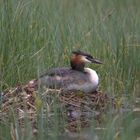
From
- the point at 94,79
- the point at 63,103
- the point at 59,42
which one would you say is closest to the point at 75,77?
the point at 94,79

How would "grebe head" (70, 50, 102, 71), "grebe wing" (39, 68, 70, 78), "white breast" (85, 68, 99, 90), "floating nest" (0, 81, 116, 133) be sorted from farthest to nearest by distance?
1. "grebe head" (70, 50, 102, 71)
2. "white breast" (85, 68, 99, 90)
3. "grebe wing" (39, 68, 70, 78)
4. "floating nest" (0, 81, 116, 133)

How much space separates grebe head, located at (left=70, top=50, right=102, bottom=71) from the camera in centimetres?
946

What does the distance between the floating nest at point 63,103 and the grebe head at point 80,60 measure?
0.51 meters

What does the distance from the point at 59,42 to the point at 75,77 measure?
1418 millimetres

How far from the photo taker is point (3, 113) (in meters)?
7.99

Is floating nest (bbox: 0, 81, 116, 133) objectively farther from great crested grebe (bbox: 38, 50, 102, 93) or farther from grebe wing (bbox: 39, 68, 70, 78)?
grebe wing (bbox: 39, 68, 70, 78)

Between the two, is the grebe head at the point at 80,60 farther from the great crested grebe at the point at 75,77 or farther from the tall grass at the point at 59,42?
the tall grass at the point at 59,42

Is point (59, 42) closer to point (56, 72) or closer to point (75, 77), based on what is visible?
point (75, 77)

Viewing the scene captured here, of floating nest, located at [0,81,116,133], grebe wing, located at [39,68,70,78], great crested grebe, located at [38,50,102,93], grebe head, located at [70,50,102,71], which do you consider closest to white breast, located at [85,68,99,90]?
great crested grebe, located at [38,50,102,93]

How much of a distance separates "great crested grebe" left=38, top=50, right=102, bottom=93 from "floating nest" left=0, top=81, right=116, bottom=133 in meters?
0.14

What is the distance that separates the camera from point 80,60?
31.1 ft

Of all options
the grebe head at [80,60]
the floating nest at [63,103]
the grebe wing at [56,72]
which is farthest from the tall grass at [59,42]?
the grebe head at [80,60]

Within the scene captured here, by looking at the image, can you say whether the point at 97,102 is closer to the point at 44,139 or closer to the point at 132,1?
the point at 44,139

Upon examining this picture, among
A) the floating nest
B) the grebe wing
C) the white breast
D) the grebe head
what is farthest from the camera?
the grebe head
